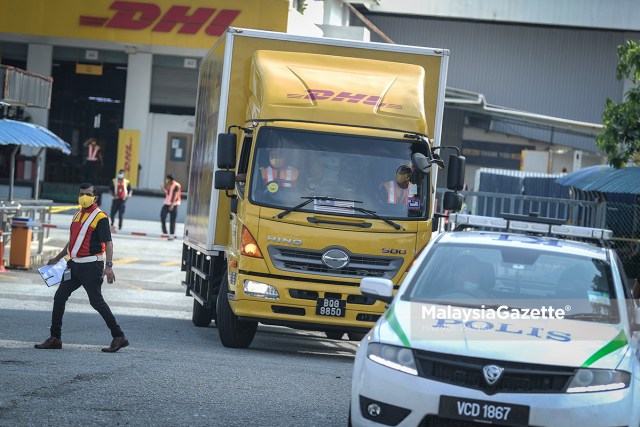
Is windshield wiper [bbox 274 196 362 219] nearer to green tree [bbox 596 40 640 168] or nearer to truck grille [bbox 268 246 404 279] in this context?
truck grille [bbox 268 246 404 279]

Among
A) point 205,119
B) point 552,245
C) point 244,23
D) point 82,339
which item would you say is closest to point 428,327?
point 552,245

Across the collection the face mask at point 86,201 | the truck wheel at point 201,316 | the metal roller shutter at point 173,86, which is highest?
the metal roller shutter at point 173,86

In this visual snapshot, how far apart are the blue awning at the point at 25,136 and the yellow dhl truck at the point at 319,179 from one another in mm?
11164

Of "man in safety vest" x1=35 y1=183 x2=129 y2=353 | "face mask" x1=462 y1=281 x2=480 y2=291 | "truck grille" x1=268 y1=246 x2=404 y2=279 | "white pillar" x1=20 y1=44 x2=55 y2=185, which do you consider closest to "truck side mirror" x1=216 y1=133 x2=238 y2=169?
"truck grille" x1=268 y1=246 x2=404 y2=279

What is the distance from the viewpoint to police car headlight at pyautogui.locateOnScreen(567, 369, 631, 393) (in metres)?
6.89

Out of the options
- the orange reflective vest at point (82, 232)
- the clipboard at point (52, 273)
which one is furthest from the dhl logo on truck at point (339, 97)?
the clipboard at point (52, 273)

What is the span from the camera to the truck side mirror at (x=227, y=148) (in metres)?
12.8

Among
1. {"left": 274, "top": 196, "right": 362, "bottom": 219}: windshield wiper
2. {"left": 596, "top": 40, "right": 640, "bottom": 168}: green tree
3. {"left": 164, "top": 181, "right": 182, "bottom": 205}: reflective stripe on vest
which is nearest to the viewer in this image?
{"left": 274, "top": 196, "right": 362, "bottom": 219}: windshield wiper

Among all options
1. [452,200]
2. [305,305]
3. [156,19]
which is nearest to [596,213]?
[452,200]

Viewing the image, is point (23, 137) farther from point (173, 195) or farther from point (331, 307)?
point (331, 307)

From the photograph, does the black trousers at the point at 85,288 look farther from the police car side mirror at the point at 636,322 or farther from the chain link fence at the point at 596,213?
the chain link fence at the point at 596,213

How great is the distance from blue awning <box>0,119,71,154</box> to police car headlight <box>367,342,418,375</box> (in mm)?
17623

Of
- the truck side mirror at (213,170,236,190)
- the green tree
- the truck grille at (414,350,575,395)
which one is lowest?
the truck grille at (414,350,575,395)

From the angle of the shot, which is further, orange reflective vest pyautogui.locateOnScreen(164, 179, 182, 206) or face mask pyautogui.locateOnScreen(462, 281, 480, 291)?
orange reflective vest pyautogui.locateOnScreen(164, 179, 182, 206)
